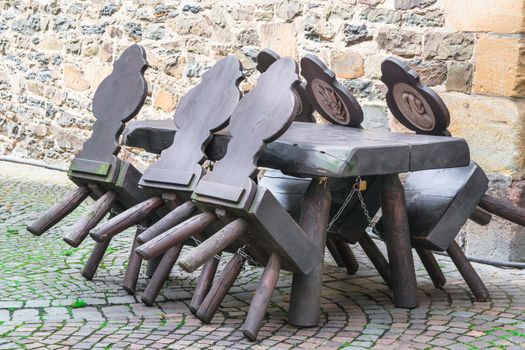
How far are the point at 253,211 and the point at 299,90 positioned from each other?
4.86 feet

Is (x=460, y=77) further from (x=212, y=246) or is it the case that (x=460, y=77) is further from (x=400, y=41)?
(x=212, y=246)

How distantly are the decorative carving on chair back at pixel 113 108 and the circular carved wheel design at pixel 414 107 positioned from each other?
4.17 feet

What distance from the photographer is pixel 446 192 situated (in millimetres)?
4645

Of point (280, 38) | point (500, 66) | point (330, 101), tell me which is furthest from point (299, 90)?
point (280, 38)

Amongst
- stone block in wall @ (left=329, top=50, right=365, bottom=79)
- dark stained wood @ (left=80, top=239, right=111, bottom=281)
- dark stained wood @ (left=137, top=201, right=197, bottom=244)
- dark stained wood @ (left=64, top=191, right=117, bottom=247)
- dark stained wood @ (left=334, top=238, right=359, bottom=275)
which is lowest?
dark stained wood @ (left=80, top=239, right=111, bottom=281)

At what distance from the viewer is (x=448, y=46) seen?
6.00 meters

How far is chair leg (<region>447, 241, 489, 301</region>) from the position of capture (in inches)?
188

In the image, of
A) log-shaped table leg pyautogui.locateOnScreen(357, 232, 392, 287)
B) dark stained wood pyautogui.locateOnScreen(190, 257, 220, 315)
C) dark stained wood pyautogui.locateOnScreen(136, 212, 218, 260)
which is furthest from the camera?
log-shaped table leg pyautogui.locateOnScreen(357, 232, 392, 287)

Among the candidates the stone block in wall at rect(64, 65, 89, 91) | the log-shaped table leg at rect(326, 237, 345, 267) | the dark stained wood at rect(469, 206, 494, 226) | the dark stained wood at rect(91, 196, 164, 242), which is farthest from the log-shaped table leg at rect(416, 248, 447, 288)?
the stone block in wall at rect(64, 65, 89, 91)

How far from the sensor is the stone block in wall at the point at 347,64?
21.4ft

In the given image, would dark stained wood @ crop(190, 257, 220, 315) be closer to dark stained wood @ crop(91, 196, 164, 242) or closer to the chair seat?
dark stained wood @ crop(91, 196, 164, 242)

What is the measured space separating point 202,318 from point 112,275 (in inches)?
45.4

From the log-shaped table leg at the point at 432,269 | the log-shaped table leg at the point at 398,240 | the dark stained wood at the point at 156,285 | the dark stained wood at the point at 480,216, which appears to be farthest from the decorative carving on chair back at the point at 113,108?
the dark stained wood at the point at 480,216

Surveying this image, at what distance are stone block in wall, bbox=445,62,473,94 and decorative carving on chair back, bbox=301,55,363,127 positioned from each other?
115 centimetres
